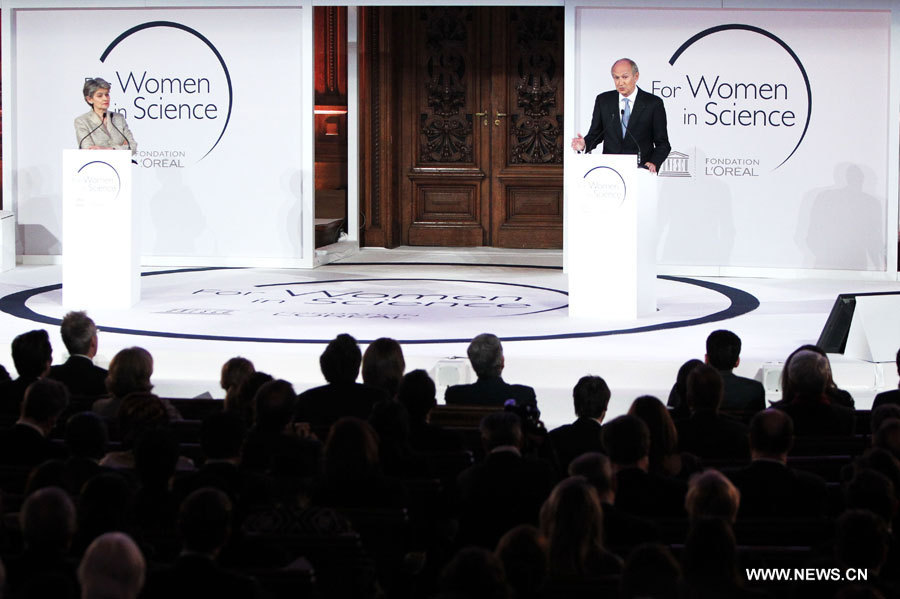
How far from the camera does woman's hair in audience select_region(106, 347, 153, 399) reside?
4492mm

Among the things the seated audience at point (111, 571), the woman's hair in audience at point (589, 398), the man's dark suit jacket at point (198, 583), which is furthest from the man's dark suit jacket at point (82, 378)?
the seated audience at point (111, 571)

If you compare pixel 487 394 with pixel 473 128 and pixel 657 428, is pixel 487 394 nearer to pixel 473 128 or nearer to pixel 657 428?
pixel 657 428

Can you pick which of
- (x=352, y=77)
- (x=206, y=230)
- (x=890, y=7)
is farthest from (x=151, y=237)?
(x=890, y=7)

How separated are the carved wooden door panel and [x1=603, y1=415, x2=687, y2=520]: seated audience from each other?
30.2 feet

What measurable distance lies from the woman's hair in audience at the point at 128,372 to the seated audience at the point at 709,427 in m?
1.80

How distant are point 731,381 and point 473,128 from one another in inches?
316

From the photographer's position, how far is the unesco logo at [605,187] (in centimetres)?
758

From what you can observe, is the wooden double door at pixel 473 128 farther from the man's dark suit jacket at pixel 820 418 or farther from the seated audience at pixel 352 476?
the seated audience at pixel 352 476

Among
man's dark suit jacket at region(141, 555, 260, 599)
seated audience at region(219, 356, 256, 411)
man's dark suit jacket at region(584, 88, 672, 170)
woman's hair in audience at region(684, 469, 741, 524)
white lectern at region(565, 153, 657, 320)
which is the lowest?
man's dark suit jacket at region(141, 555, 260, 599)

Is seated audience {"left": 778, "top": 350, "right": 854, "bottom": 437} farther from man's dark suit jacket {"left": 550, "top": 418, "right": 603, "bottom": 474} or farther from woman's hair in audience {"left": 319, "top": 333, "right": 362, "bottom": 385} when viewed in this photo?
woman's hair in audience {"left": 319, "top": 333, "right": 362, "bottom": 385}

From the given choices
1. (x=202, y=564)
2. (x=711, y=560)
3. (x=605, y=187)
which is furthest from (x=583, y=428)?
(x=605, y=187)

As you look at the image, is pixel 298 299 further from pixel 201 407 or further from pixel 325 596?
pixel 325 596

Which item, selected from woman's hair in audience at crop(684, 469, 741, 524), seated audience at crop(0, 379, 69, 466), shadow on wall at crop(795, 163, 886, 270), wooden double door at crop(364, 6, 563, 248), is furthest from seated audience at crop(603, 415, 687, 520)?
wooden double door at crop(364, 6, 563, 248)

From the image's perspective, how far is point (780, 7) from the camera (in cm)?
1036
